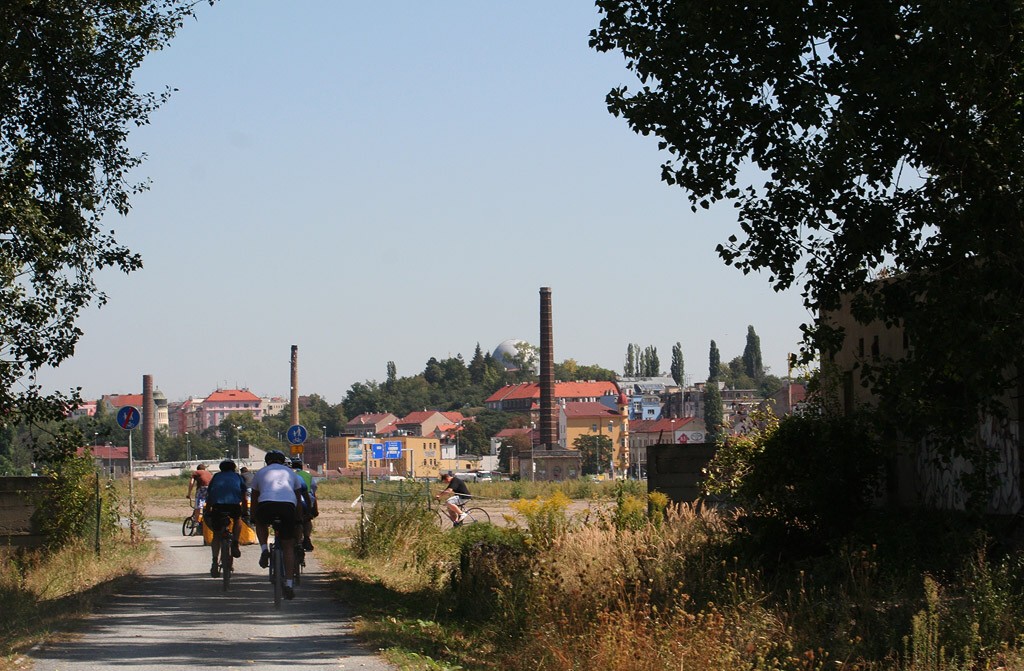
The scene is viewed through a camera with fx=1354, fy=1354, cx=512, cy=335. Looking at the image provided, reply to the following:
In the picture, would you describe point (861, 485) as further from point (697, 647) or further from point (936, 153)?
point (697, 647)

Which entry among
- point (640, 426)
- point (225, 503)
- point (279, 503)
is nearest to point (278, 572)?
point (279, 503)

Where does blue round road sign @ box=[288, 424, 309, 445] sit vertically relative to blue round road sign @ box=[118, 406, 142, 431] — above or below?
below

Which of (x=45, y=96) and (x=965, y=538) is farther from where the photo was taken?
(x=45, y=96)

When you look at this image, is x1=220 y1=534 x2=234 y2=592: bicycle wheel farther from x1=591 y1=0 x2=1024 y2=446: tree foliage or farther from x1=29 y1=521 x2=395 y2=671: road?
x1=591 y1=0 x2=1024 y2=446: tree foliage

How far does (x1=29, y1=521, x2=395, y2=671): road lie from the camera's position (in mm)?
10117

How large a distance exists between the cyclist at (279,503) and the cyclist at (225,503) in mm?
2191

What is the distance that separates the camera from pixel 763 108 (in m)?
13.7

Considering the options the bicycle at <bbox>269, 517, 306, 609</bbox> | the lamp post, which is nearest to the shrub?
the bicycle at <bbox>269, 517, 306, 609</bbox>

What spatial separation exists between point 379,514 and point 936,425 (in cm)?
1079

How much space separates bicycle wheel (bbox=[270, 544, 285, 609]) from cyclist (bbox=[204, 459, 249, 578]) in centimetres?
275

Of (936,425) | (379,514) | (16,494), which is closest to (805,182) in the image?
(936,425)

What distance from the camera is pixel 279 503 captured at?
14688mm

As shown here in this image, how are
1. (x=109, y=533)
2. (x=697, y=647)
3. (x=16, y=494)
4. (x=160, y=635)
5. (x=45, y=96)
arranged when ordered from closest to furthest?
(x=697, y=647) < (x=160, y=635) < (x=45, y=96) < (x=16, y=494) < (x=109, y=533)

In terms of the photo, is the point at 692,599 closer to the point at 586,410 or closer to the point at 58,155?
the point at 58,155
